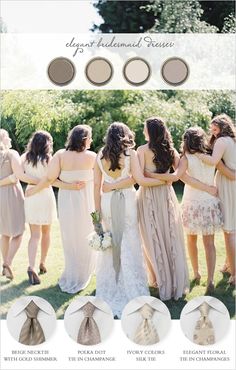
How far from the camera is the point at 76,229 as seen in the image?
411cm

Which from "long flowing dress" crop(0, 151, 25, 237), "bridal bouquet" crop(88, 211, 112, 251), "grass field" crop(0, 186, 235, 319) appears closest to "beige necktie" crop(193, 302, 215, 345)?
"grass field" crop(0, 186, 235, 319)

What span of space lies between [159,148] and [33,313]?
1.36 meters

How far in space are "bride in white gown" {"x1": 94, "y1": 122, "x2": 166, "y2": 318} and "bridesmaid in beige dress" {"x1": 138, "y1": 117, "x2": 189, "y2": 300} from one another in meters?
0.07

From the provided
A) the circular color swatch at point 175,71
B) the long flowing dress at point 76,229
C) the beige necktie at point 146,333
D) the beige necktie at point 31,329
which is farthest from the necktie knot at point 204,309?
the circular color swatch at point 175,71

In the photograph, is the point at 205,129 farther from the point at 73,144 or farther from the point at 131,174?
the point at 73,144

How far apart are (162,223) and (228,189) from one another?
0.64 meters

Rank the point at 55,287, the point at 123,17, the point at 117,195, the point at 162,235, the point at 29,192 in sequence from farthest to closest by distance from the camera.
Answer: the point at 162,235 < the point at 117,195 < the point at 29,192 < the point at 55,287 < the point at 123,17

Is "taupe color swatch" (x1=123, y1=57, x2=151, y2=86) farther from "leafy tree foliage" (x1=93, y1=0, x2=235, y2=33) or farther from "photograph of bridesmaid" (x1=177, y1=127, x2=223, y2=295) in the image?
"photograph of bridesmaid" (x1=177, y1=127, x2=223, y2=295)

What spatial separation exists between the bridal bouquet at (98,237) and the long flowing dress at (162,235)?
311 millimetres

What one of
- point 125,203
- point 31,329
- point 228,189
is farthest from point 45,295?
point 228,189

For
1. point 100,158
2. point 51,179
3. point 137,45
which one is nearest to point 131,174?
point 100,158

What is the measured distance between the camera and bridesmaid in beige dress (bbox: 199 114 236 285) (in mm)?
3945

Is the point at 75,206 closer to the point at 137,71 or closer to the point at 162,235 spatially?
the point at 162,235

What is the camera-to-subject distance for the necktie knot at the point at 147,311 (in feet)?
12.7
